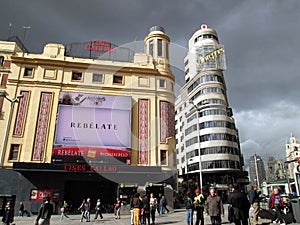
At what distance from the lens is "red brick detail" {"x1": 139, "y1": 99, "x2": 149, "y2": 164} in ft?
92.3

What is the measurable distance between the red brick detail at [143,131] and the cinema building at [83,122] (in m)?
0.11

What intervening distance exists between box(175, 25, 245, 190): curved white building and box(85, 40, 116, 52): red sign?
822 inches

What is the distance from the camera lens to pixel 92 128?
27266 millimetres

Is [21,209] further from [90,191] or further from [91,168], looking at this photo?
[90,191]

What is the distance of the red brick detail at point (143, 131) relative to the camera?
92.3ft

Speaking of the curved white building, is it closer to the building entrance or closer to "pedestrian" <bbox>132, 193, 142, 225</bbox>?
the building entrance

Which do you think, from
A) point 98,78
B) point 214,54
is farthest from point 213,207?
point 214,54

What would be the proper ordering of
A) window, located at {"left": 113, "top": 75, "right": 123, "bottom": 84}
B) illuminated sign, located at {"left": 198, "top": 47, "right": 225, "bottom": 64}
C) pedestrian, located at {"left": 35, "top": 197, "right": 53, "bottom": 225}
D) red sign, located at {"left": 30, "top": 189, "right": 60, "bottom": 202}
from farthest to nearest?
illuminated sign, located at {"left": 198, "top": 47, "right": 225, "bottom": 64} < window, located at {"left": 113, "top": 75, "right": 123, "bottom": 84} < red sign, located at {"left": 30, "top": 189, "right": 60, "bottom": 202} < pedestrian, located at {"left": 35, "top": 197, "right": 53, "bottom": 225}

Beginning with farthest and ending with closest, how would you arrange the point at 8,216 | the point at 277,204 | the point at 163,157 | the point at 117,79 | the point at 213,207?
1. the point at 117,79
2. the point at 163,157
3. the point at 277,204
4. the point at 8,216
5. the point at 213,207

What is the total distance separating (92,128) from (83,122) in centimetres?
121

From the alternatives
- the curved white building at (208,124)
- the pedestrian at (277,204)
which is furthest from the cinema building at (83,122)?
the curved white building at (208,124)

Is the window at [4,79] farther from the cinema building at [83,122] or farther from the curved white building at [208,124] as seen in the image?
the curved white building at [208,124]

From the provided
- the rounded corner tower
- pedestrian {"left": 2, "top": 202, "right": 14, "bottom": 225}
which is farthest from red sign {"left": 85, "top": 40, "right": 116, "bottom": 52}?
pedestrian {"left": 2, "top": 202, "right": 14, "bottom": 225}

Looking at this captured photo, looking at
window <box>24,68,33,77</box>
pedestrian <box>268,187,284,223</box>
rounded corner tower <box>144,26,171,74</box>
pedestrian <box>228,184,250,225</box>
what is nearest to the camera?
pedestrian <box>228,184,250,225</box>
